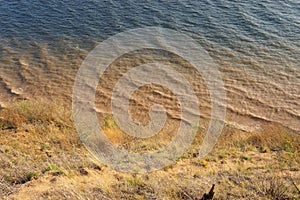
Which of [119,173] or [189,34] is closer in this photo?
[119,173]

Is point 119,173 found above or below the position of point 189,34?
below

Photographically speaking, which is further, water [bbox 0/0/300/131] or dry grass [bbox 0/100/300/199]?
water [bbox 0/0/300/131]

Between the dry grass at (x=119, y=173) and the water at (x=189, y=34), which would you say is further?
the water at (x=189, y=34)
